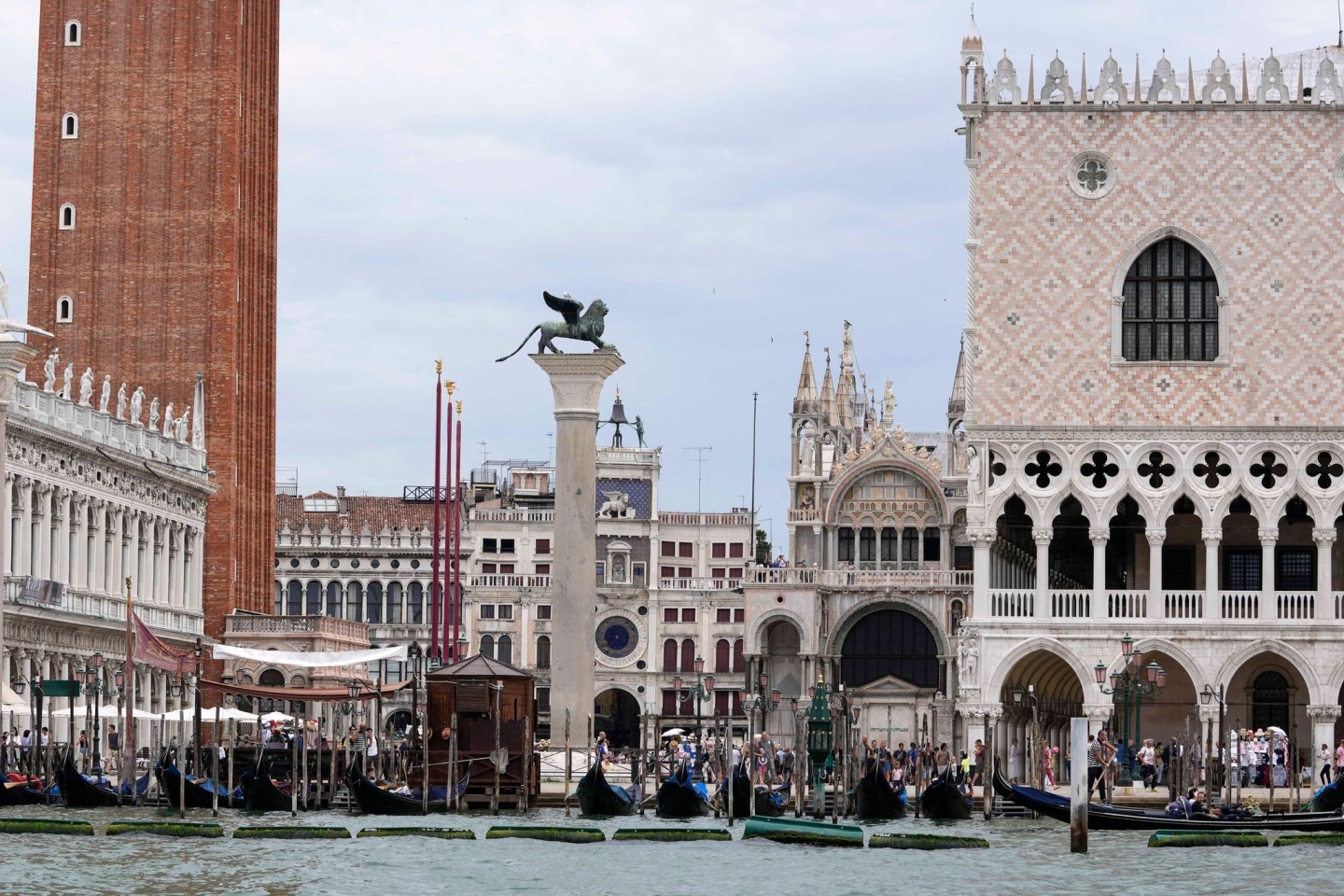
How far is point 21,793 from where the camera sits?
42.8 m

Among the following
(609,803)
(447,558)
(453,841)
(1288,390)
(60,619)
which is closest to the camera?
(453,841)

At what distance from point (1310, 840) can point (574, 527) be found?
12.4m

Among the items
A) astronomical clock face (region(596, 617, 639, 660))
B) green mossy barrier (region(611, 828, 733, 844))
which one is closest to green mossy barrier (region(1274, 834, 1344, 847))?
green mossy barrier (region(611, 828, 733, 844))

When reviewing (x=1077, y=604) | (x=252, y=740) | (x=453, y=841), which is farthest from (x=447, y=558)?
(x=453, y=841)

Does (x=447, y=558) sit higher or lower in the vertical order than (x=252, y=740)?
higher

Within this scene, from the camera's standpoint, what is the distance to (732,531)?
9519 centimetres

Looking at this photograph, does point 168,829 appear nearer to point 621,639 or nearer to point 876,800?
point 876,800

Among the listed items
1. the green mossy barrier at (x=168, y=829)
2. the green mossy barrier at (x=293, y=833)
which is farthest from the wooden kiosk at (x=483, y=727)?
the green mossy barrier at (x=168, y=829)

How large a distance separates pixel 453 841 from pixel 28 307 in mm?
35256

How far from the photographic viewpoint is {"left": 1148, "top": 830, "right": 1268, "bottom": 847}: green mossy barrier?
36062mm

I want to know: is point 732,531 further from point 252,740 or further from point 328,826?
point 328,826

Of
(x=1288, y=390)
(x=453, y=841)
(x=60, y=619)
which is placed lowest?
(x=453, y=841)

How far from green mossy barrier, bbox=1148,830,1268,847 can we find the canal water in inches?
7.8

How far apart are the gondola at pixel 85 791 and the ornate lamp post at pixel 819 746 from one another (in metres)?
10.6
